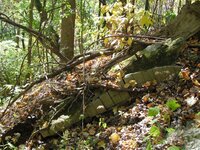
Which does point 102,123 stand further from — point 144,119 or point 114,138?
point 144,119

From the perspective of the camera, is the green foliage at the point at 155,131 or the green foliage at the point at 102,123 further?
the green foliage at the point at 102,123

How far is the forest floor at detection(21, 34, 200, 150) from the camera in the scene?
133 inches

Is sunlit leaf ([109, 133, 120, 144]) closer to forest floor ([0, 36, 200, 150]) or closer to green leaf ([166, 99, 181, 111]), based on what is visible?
forest floor ([0, 36, 200, 150])

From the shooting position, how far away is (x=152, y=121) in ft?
11.3

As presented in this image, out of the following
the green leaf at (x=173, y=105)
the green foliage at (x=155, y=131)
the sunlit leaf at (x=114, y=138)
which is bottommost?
the sunlit leaf at (x=114, y=138)

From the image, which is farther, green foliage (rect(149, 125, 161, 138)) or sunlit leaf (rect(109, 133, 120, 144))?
sunlit leaf (rect(109, 133, 120, 144))

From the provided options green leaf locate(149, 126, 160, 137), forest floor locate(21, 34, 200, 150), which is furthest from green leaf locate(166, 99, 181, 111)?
green leaf locate(149, 126, 160, 137)

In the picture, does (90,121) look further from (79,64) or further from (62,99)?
(79,64)

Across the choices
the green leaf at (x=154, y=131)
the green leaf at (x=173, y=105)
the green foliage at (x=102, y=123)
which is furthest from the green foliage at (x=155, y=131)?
the green foliage at (x=102, y=123)

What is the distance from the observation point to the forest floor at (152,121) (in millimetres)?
3375

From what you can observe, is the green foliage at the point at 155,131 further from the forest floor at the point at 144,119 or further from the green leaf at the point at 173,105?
the green leaf at the point at 173,105

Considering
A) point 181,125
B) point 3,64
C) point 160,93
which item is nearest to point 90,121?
point 160,93

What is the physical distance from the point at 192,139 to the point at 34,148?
2.45 metres

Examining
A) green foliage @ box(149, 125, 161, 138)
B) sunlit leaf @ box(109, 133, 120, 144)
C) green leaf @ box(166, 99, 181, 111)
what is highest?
green leaf @ box(166, 99, 181, 111)
